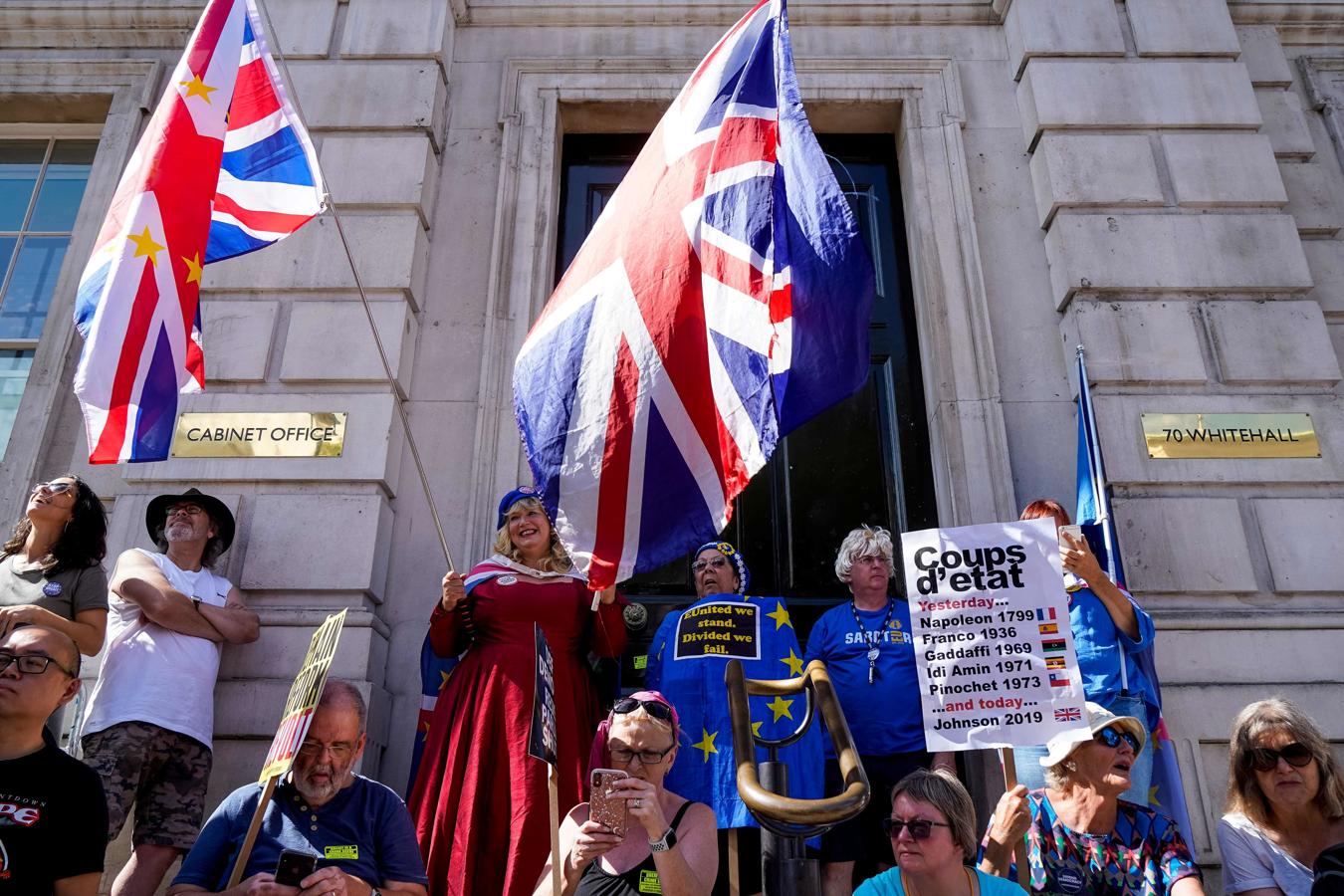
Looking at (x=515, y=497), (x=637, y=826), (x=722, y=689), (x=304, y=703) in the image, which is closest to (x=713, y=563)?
(x=722, y=689)

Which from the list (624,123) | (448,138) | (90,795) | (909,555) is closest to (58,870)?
(90,795)

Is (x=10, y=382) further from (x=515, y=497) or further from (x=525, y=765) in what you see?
(x=525, y=765)

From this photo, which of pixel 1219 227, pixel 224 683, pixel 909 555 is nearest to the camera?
pixel 909 555

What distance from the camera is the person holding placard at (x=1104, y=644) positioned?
4.66m

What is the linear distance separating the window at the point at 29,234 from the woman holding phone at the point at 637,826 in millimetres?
5413

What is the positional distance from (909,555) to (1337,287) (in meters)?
4.83

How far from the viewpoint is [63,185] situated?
8219 millimetres

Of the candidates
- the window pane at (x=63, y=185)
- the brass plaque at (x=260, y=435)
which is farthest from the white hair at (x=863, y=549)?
the window pane at (x=63, y=185)

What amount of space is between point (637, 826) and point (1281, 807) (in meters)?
2.33

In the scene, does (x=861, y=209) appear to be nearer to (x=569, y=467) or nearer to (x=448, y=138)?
(x=448, y=138)

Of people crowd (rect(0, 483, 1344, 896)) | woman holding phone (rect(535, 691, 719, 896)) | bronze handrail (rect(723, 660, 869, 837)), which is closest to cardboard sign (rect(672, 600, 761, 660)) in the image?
people crowd (rect(0, 483, 1344, 896))

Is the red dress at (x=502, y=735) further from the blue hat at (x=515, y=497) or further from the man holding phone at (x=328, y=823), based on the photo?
the man holding phone at (x=328, y=823)

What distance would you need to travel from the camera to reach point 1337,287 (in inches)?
290

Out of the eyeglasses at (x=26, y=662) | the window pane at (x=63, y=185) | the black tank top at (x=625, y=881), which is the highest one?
the window pane at (x=63, y=185)
